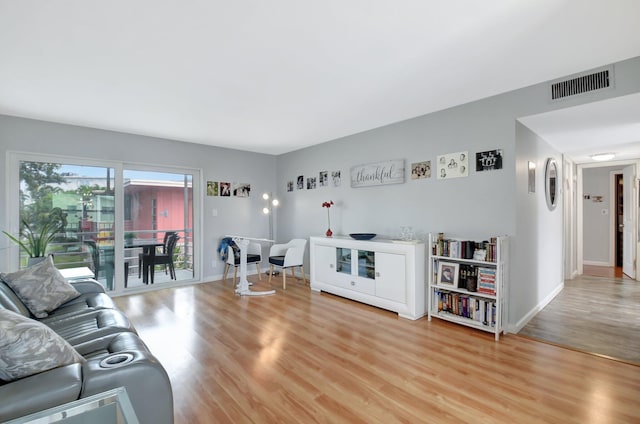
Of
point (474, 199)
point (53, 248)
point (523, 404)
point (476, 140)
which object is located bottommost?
point (523, 404)

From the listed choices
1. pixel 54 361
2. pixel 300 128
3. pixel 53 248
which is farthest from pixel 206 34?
pixel 53 248

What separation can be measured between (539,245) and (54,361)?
14.7ft

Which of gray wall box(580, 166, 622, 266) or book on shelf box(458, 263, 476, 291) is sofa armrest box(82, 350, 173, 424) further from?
gray wall box(580, 166, 622, 266)

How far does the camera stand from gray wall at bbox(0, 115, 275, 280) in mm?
3781

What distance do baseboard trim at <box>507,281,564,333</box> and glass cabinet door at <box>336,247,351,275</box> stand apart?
193 centimetres

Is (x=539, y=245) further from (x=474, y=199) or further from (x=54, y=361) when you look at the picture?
(x=54, y=361)

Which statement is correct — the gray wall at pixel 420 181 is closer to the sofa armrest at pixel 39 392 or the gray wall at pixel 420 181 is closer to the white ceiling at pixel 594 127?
the white ceiling at pixel 594 127

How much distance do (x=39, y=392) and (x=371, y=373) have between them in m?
1.92

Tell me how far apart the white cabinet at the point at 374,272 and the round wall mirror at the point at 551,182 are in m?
1.89

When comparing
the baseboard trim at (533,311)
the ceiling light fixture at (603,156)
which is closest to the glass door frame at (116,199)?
the baseboard trim at (533,311)

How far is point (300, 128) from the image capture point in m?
4.27

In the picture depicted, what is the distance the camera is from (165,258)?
4.95m

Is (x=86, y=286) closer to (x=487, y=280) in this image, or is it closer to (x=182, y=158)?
(x=182, y=158)

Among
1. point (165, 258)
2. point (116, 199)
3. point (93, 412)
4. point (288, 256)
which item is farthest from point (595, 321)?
point (116, 199)
